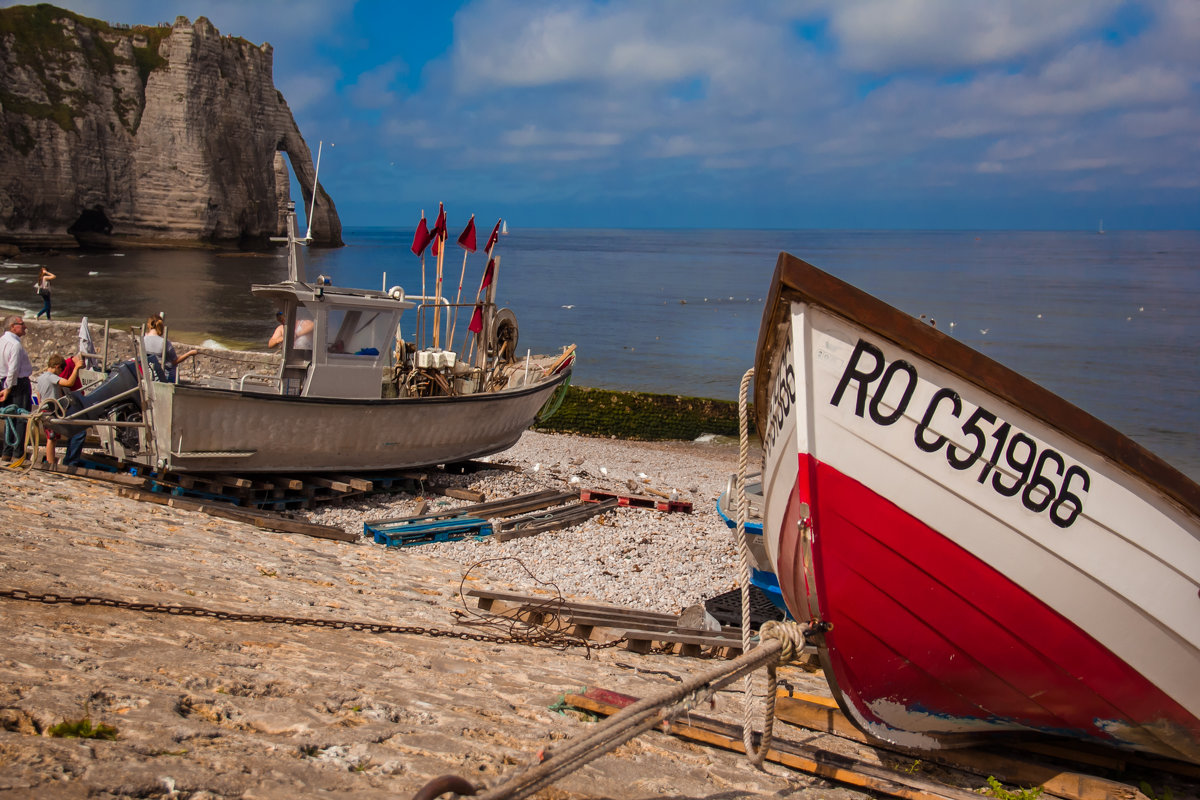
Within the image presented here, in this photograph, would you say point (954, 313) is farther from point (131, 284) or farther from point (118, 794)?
point (118, 794)

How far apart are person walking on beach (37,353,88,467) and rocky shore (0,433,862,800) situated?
998 mm

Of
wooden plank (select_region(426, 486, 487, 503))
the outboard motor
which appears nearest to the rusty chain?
wooden plank (select_region(426, 486, 487, 503))

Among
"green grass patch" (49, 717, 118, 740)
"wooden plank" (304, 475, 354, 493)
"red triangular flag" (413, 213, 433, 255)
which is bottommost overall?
"wooden plank" (304, 475, 354, 493)

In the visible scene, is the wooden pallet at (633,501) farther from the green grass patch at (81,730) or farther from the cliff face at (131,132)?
the cliff face at (131,132)

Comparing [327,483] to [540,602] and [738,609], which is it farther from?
[738,609]

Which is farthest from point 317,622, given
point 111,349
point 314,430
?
point 111,349

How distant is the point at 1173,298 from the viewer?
69.6m

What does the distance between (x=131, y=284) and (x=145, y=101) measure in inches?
1062

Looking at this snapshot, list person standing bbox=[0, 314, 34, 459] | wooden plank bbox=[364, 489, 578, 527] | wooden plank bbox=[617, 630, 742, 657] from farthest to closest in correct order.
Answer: wooden plank bbox=[364, 489, 578, 527] → person standing bbox=[0, 314, 34, 459] → wooden plank bbox=[617, 630, 742, 657]

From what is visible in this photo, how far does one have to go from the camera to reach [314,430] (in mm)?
11453

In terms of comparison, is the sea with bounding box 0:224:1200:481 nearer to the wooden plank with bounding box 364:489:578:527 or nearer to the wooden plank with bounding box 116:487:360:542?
the wooden plank with bounding box 364:489:578:527

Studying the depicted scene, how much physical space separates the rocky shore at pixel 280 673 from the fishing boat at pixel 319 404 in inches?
44.8

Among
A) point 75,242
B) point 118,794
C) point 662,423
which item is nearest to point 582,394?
point 662,423

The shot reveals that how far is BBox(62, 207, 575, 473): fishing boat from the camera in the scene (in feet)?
34.5
